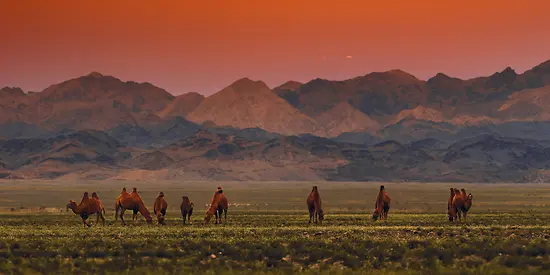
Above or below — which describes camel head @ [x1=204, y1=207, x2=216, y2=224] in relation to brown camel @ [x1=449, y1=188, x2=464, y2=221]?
below

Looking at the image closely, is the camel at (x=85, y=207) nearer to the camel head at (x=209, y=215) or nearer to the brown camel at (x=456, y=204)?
the camel head at (x=209, y=215)

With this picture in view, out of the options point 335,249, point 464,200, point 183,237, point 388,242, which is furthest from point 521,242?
point 464,200

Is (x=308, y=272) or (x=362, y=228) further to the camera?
(x=362, y=228)

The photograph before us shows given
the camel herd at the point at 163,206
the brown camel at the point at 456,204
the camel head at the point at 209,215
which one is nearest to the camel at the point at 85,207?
the camel herd at the point at 163,206

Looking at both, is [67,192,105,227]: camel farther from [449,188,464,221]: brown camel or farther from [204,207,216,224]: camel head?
[449,188,464,221]: brown camel

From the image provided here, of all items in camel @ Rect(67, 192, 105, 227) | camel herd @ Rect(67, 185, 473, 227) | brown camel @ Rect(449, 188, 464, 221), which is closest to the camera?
camel @ Rect(67, 192, 105, 227)

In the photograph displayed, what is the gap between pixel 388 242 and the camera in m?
37.1

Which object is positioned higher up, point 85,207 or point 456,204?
point 456,204

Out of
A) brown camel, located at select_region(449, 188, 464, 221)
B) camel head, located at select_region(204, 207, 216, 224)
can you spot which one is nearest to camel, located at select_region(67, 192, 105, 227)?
camel head, located at select_region(204, 207, 216, 224)

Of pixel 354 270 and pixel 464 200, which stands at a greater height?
pixel 464 200

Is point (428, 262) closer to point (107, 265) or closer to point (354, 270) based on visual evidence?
point (354, 270)

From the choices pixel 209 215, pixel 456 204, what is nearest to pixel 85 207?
pixel 209 215

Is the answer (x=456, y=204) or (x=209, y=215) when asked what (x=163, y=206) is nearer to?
(x=209, y=215)

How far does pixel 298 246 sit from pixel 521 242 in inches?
357
